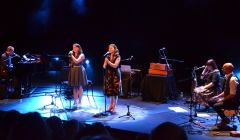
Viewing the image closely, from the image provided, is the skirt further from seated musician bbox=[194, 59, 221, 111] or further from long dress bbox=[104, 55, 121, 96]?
seated musician bbox=[194, 59, 221, 111]

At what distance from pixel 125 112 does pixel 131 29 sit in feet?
17.5

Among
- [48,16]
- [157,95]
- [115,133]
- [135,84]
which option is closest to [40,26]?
[48,16]

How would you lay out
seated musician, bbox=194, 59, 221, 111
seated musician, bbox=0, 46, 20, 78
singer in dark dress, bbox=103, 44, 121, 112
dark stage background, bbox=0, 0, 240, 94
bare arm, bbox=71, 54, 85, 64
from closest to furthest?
singer in dark dress, bbox=103, 44, 121, 112 → seated musician, bbox=194, 59, 221, 111 → bare arm, bbox=71, 54, 85, 64 → seated musician, bbox=0, 46, 20, 78 → dark stage background, bbox=0, 0, 240, 94

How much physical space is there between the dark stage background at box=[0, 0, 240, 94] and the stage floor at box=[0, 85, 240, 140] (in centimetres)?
199

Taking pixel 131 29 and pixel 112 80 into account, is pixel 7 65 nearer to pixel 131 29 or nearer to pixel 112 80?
pixel 112 80

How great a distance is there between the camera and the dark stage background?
11.8 meters

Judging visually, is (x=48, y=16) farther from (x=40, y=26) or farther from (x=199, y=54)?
(x=199, y=54)

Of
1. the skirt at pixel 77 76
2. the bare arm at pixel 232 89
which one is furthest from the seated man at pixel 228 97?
the skirt at pixel 77 76

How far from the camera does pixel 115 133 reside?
3.64 metres

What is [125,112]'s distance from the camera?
30.4 ft

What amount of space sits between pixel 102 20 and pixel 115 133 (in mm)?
10996

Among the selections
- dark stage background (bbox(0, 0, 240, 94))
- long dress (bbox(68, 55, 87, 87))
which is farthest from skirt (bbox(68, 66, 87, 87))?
dark stage background (bbox(0, 0, 240, 94))

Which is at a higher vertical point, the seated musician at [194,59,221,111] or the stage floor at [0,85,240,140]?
the seated musician at [194,59,221,111]

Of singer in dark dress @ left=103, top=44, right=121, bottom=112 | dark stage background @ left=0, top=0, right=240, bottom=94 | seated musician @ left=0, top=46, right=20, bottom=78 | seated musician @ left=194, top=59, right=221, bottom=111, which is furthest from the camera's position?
dark stage background @ left=0, top=0, right=240, bottom=94
